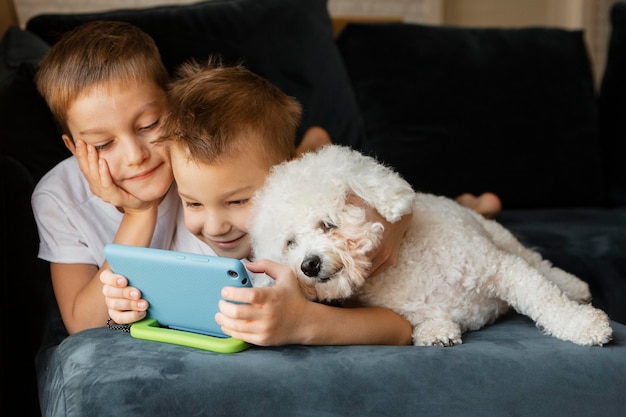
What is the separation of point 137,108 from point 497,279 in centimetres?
81

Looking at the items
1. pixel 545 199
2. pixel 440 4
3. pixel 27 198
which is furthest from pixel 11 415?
pixel 440 4

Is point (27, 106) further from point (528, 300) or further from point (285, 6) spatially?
point (528, 300)

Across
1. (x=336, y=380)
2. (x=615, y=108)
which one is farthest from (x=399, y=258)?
(x=615, y=108)

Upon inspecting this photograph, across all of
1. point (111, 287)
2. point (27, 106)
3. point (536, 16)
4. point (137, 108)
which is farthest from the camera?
point (536, 16)

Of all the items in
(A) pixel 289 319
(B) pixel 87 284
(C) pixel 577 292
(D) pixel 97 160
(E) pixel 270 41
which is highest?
(E) pixel 270 41

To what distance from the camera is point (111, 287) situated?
122cm

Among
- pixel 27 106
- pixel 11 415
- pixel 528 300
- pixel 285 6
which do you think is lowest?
pixel 11 415

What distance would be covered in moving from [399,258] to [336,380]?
38 centimetres

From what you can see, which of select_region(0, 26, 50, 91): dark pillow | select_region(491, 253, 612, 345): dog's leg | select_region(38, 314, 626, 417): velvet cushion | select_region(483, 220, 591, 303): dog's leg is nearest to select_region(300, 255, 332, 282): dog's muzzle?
select_region(38, 314, 626, 417): velvet cushion

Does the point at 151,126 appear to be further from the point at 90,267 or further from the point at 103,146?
the point at 90,267

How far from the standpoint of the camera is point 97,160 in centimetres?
151

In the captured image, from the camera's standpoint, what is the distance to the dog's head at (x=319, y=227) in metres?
1.21

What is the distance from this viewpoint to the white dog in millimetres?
1220

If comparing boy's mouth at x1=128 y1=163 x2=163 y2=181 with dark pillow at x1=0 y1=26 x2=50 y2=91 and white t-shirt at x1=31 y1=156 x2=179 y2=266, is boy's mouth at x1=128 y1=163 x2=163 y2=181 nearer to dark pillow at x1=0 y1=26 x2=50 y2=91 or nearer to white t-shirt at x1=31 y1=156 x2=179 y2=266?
white t-shirt at x1=31 y1=156 x2=179 y2=266
